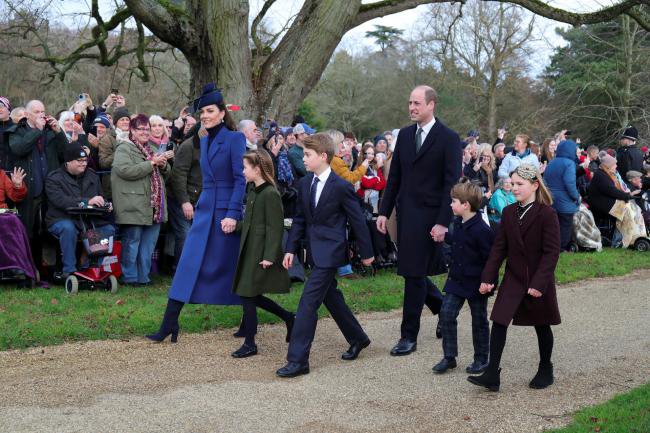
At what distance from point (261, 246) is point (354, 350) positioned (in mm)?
1260

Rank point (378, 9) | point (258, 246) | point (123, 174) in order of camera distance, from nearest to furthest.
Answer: point (258, 246) → point (123, 174) → point (378, 9)

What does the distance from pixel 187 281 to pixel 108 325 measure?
3.75ft

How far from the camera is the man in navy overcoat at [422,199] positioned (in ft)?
22.5

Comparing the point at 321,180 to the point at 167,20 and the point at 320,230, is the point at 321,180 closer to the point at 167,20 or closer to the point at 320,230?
the point at 320,230

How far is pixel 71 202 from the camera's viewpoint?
30.7 feet

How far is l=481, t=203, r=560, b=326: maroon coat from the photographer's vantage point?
5.87 meters

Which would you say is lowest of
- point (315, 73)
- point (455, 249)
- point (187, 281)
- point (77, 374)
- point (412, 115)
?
point (77, 374)

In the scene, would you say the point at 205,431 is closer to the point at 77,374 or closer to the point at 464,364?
the point at 77,374

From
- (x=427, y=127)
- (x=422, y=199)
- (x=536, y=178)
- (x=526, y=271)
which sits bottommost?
(x=526, y=271)

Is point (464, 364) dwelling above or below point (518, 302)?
below

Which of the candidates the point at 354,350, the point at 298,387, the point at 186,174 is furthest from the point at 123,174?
the point at 298,387

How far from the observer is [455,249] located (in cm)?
659

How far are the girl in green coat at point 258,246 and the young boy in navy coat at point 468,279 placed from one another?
59.1 inches

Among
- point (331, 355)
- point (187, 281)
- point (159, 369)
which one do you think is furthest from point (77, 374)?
point (331, 355)
